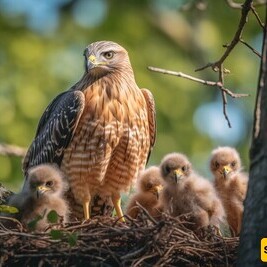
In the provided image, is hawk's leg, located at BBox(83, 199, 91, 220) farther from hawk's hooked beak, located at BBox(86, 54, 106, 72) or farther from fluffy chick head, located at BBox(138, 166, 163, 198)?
hawk's hooked beak, located at BBox(86, 54, 106, 72)

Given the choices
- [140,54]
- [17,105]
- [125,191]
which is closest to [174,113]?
[140,54]

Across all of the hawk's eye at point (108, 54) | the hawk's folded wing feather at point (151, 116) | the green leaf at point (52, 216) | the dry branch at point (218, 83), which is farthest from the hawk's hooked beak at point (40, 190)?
the hawk's eye at point (108, 54)

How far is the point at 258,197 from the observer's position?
6707 millimetres

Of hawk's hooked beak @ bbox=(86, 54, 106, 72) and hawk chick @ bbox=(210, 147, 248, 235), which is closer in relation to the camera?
hawk chick @ bbox=(210, 147, 248, 235)

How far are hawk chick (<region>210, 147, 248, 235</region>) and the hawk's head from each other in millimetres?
1322

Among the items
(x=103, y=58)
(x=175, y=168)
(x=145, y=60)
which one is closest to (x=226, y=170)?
(x=175, y=168)

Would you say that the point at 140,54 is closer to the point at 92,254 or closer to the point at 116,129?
the point at 116,129

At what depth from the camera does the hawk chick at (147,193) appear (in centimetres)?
920

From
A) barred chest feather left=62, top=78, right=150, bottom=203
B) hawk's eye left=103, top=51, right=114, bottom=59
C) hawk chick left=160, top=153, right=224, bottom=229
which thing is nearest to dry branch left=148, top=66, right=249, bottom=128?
hawk chick left=160, top=153, right=224, bottom=229

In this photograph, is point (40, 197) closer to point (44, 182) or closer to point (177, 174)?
point (44, 182)

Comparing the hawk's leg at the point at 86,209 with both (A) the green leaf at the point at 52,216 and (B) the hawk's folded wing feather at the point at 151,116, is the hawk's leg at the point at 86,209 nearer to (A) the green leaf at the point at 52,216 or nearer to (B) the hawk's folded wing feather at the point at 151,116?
(B) the hawk's folded wing feather at the point at 151,116

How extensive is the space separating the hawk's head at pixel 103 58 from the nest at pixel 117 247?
2539mm

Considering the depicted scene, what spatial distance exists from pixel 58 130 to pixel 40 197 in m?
1.22

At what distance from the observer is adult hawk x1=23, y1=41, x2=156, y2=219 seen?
9570 millimetres
